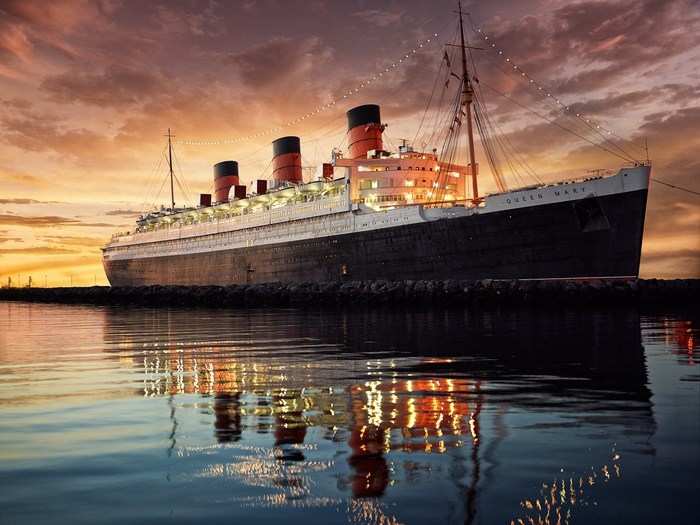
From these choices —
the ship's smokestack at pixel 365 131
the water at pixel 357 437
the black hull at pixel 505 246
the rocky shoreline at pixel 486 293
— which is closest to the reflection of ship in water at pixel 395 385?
the water at pixel 357 437

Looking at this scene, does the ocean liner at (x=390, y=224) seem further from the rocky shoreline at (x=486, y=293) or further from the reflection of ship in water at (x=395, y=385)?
the reflection of ship in water at (x=395, y=385)

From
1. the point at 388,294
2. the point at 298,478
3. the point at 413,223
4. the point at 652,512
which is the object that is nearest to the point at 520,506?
the point at 652,512

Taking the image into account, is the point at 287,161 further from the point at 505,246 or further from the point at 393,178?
the point at 505,246

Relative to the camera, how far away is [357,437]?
6168mm

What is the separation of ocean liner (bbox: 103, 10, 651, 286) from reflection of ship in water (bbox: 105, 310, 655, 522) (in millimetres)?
13811

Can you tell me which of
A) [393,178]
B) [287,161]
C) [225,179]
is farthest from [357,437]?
[225,179]

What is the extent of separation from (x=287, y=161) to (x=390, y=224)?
2210cm

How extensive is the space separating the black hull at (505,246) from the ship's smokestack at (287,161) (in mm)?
13637

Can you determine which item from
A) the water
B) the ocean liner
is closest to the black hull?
the ocean liner

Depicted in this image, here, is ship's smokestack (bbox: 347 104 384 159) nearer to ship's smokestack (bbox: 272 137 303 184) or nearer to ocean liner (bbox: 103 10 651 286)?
ocean liner (bbox: 103 10 651 286)

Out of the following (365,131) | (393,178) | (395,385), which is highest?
(365,131)

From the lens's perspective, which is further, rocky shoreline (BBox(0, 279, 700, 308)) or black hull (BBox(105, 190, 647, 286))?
black hull (BBox(105, 190, 647, 286))

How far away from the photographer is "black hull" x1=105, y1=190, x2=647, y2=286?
107 feet

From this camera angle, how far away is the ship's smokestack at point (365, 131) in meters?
48.9
